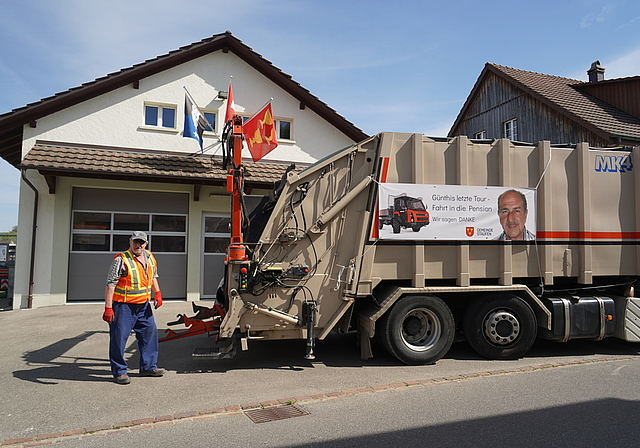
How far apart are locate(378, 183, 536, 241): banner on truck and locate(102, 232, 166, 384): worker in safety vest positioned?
10.2 feet

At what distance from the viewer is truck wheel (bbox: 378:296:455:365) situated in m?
6.05

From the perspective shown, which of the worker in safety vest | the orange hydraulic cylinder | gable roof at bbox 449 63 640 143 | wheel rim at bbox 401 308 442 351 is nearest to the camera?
the worker in safety vest

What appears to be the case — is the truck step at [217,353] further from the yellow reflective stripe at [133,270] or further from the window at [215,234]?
the window at [215,234]

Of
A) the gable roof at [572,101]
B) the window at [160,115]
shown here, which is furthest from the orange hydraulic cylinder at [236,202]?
the gable roof at [572,101]

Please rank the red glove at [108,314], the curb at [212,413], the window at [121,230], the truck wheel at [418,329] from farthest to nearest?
the window at [121,230] → the truck wheel at [418,329] → the red glove at [108,314] → the curb at [212,413]

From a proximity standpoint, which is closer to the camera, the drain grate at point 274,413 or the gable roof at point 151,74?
the drain grate at point 274,413

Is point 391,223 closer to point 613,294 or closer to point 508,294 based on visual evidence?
point 508,294

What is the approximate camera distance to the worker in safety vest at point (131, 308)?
548 cm

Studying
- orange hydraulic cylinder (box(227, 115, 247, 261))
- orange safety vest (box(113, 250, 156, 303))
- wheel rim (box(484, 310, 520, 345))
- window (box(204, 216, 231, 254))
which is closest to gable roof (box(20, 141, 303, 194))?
window (box(204, 216, 231, 254))

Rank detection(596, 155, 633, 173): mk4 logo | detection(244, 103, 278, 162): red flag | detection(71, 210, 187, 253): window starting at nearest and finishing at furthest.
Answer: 1. detection(596, 155, 633, 173): mk4 logo
2. detection(244, 103, 278, 162): red flag
3. detection(71, 210, 187, 253): window

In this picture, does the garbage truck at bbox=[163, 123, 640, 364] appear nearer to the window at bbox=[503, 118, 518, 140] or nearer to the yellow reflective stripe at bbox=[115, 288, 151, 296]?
the yellow reflective stripe at bbox=[115, 288, 151, 296]

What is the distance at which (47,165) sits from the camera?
10.3 metres

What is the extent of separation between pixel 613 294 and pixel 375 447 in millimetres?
5342

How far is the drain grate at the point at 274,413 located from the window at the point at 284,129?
1023 cm
